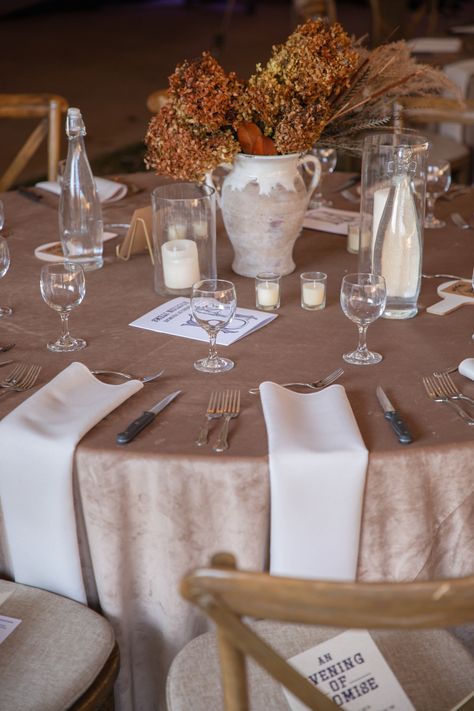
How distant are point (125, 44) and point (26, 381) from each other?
1001cm

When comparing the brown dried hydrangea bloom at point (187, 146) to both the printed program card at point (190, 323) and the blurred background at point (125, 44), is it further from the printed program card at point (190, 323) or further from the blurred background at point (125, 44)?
the blurred background at point (125, 44)

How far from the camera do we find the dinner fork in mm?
1370

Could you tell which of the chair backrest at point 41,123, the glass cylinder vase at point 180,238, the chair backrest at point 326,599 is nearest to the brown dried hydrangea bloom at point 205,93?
the glass cylinder vase at point 180,238

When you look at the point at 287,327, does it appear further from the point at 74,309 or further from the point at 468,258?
the point at 468,258

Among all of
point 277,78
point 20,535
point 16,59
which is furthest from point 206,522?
point 16,59

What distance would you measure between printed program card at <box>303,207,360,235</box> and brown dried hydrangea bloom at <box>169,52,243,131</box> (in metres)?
0.60

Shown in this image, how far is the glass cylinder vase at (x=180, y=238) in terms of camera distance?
6.51ft

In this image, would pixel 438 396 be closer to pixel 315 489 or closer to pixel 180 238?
pixel 315 489

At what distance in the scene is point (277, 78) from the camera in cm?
192

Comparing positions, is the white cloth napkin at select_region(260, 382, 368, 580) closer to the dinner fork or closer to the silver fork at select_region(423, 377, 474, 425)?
the dinner fork

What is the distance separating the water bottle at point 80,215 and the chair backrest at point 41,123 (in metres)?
1.08

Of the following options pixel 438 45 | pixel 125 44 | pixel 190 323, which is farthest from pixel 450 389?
pixel 125 44

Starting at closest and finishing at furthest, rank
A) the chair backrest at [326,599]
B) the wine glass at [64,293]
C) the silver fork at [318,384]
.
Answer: the chair backrest at [326,599], the silver fork at [318,384], the wine glass at [64,293]

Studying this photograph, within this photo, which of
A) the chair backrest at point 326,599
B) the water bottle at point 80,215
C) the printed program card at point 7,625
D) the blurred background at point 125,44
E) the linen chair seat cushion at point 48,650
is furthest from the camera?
the blurred background at point 125,44
